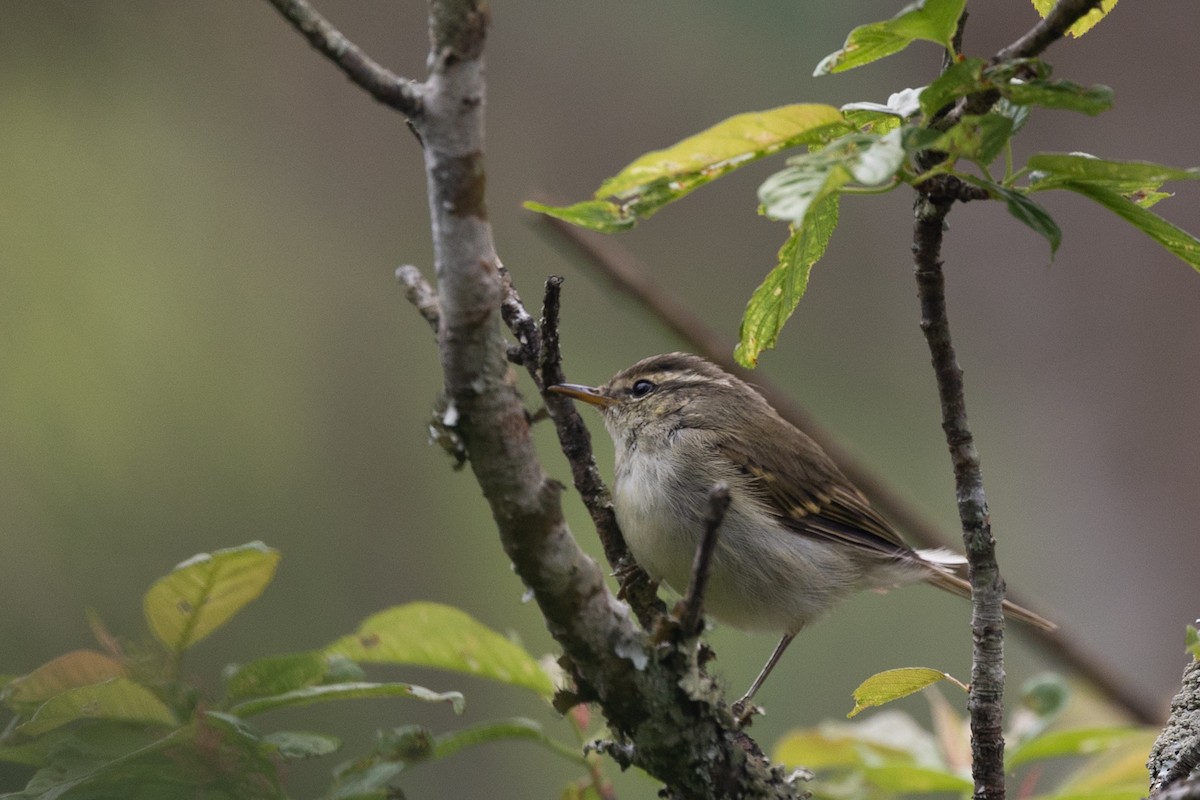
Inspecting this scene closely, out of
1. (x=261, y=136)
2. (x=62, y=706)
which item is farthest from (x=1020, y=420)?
(x=62, y=706)

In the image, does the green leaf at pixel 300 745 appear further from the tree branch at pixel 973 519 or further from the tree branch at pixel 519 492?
the tree branch at pixel 973 519

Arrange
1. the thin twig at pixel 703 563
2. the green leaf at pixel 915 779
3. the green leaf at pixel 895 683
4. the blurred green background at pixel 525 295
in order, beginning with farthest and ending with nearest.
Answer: the blurred green background at pixel 525 295
the green leaf at pixel 915 779
the green leaf at pixel 895 683
the thin twig at pixel 703 563

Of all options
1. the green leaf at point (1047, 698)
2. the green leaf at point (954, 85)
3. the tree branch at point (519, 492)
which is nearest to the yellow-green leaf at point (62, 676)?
the tree branch at point (519, 492)

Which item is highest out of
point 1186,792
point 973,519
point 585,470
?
point 585,470

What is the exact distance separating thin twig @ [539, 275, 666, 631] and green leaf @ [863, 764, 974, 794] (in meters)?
0.70

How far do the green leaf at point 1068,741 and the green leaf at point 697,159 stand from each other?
147cm

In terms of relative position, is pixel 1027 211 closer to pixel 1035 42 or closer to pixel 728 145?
pixel 1035 42

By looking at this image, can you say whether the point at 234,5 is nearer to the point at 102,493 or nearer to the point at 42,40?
the point at 42,40

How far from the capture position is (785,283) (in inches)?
67.4

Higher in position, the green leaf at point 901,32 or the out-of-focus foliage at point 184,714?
the green leaf at point 901,32

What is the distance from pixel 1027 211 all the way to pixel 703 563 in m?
0.62

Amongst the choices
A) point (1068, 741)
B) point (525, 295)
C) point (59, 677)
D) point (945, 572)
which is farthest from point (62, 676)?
point (525, 295)

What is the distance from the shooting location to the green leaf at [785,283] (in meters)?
1.60

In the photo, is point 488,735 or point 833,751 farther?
point 833,751
